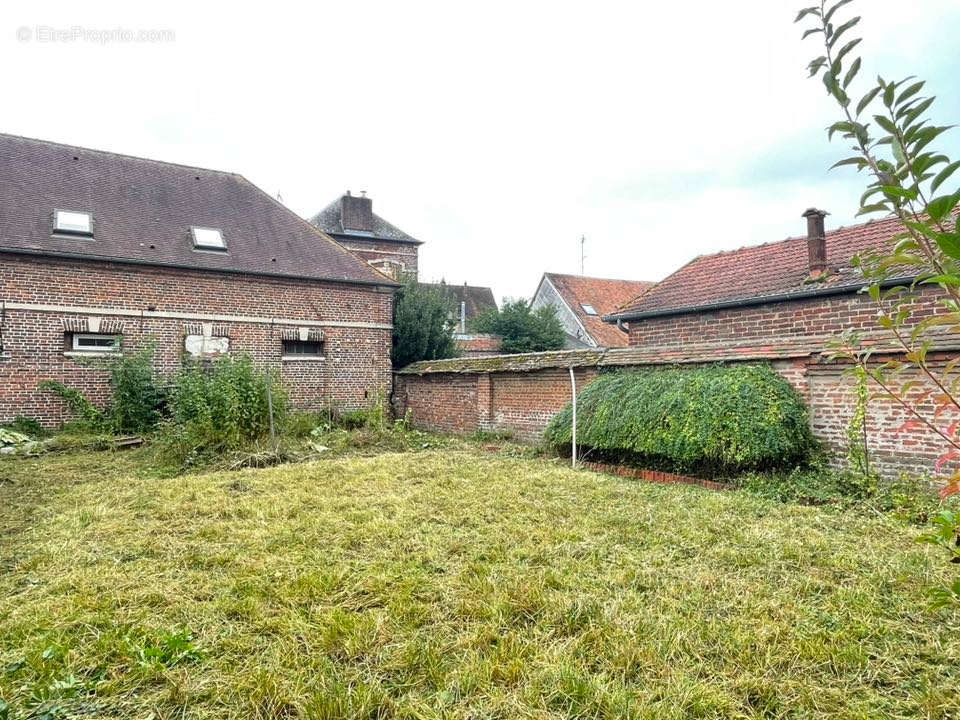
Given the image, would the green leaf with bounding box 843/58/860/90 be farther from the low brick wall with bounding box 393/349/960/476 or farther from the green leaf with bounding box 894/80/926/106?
the low brick wall with bounding box 393/349/960/476

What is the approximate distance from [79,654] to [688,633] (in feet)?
9.34

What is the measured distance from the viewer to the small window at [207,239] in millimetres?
13375

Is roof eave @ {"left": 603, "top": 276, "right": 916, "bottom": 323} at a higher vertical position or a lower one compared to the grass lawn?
higher

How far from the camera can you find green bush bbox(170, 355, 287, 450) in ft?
30.2

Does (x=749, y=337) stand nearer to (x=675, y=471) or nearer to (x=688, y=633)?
(x=675, y=471)

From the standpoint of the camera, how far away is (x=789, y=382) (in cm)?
704

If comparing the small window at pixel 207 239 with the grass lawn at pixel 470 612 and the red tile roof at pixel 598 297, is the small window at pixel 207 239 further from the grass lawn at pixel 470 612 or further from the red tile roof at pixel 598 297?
the red tile roof at pixel 598 297

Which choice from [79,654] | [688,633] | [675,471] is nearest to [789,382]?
[675,471]

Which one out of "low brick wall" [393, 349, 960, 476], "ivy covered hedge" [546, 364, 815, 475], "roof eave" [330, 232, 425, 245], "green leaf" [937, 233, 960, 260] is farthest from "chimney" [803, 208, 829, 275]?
"roof eave" [330, 232, 425, 245]

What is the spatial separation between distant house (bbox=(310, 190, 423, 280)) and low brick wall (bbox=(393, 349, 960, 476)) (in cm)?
1553

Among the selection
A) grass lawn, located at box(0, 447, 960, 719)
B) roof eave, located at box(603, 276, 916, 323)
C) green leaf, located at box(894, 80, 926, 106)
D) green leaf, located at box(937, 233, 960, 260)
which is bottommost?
grass lawn, located at box(0, 447, 960, 719)

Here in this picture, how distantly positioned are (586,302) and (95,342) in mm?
18770

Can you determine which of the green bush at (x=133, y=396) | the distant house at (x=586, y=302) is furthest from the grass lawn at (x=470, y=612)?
the distant house at (x=586, y=302)

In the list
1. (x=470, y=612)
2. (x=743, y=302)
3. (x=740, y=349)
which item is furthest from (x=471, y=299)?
(x=470, y=612)
